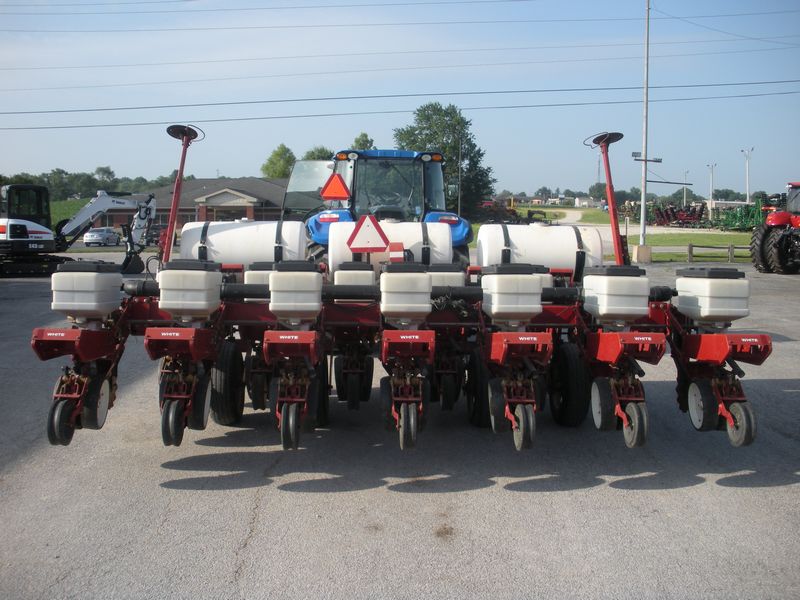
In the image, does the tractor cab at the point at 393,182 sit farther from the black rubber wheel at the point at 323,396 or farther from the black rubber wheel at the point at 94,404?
the black rubber wheel at the point at 94,404

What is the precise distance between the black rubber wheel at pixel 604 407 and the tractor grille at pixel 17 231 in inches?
985

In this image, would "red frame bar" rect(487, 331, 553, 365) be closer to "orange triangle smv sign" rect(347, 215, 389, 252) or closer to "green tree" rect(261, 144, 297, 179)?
"orange triangle smv sign" rect(347, 215, 389, 252)

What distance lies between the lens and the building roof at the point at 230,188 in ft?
200

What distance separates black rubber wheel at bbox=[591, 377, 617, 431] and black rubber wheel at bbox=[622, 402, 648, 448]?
117 millimetres

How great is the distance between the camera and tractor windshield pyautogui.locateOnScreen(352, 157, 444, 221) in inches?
383

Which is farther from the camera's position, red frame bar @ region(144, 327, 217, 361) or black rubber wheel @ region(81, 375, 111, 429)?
black rubber wheel @ region(81, 375, 111, 429)

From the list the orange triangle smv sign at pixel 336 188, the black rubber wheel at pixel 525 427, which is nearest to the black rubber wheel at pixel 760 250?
the orange triangle smv sign at pixel 336 188

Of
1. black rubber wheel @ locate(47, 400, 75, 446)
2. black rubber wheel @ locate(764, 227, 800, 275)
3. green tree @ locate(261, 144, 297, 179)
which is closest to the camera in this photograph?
black rubber wheel @ locate(47, 400, 75, 446)

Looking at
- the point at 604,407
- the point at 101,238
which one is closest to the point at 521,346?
the point at 604,407

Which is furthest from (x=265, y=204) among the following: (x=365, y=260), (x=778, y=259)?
(x=365, y=260)

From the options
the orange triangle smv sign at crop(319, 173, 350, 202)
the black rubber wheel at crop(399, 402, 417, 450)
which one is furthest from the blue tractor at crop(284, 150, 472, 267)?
the black rubber wheel at crop(399, 402, 417, 450)

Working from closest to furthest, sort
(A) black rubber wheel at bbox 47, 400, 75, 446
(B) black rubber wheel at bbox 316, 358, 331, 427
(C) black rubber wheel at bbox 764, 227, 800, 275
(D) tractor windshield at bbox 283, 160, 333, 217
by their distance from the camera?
(A) black rubber wheel at bbox 47, 400, 75, 446
(B) black rubber wheel at bbox 316, 358, 331, 427
(D) tractor windshield at bbox 283, 160, 333, 217
(C) black rubber wheel at bbox 764, 227, 800, 275

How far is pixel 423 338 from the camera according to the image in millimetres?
5488

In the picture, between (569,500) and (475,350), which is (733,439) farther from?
(475,350)
